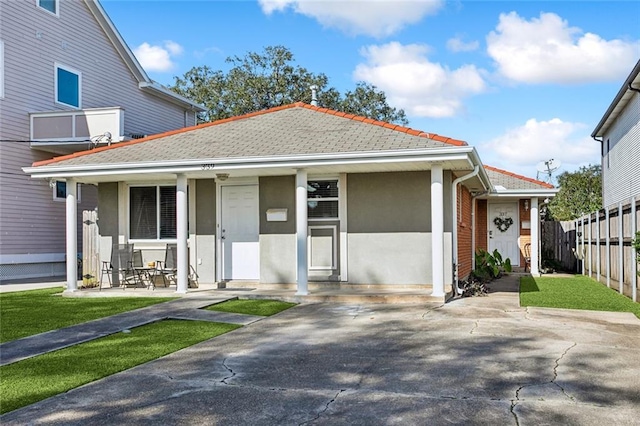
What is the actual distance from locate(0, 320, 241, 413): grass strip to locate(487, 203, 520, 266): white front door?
1411cm

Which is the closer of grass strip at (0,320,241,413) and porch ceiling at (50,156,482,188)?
grass strip at (0,320,241,413)

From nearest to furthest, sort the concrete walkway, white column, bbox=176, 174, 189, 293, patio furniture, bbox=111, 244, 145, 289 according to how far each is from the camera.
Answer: the concrete walkway < white column, bbox=176, 174, 189, 293 < patio furniture, bbox=111, 244, 145, 289

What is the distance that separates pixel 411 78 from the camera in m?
25.7

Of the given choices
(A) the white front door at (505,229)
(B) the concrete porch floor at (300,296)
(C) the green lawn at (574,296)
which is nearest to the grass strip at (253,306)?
(B) the concrete porch floor at (300,296)

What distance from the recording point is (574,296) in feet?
39.2

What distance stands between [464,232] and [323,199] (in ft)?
14.8

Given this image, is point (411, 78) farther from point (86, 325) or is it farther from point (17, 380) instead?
point (17, 380)

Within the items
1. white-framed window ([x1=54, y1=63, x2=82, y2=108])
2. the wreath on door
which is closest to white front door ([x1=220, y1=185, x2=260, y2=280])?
white-framed window ([x1=54, y1=63, x2=82, y2=108])

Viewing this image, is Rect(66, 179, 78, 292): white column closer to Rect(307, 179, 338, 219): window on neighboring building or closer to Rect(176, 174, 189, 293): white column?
Rect(176, 174, 189, 293): white column

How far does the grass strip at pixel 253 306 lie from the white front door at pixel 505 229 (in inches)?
468

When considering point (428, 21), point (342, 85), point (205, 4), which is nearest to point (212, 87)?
point (342, 85)

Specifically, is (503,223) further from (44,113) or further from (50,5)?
(50,5)

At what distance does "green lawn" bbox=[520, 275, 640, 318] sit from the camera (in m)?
10.3

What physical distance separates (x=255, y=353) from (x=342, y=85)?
115 ft
